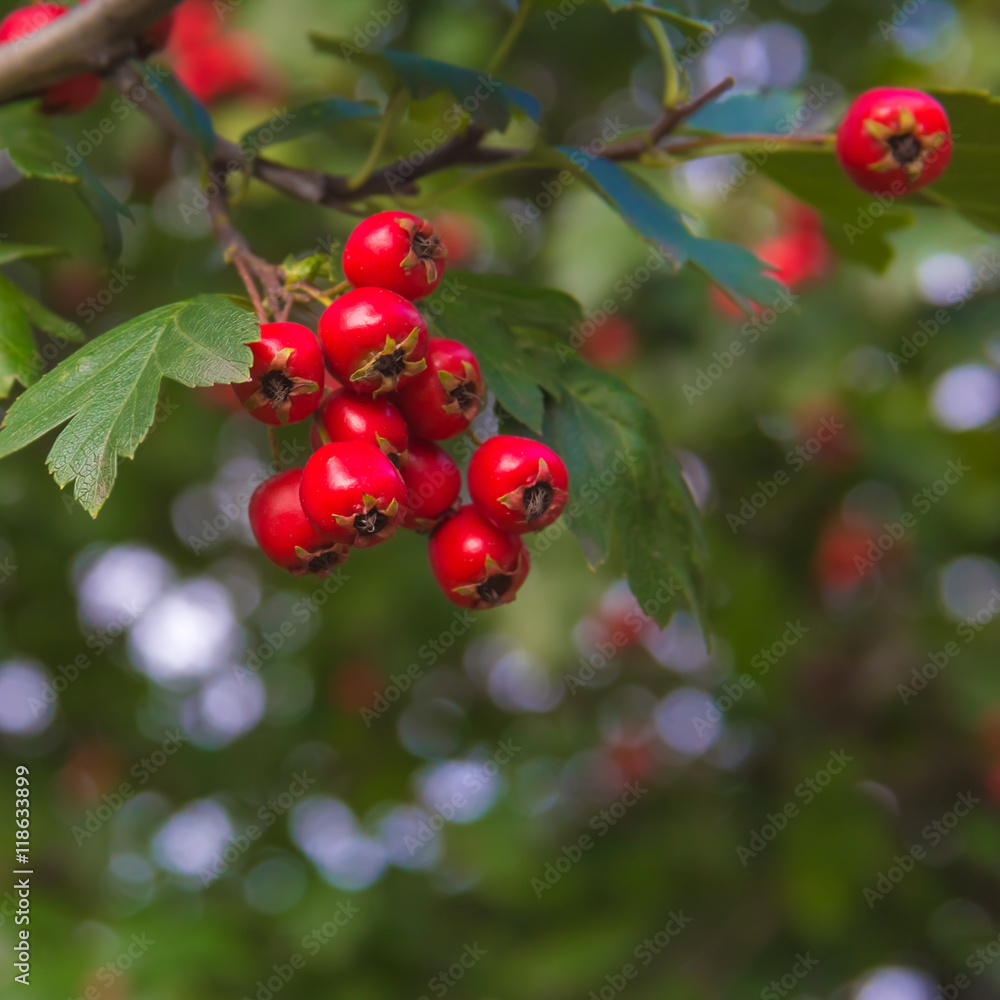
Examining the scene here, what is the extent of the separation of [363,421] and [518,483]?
0.16 meters

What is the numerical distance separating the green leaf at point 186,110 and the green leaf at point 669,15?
0.50 meters

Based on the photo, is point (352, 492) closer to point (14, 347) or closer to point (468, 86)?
point (14, 347)

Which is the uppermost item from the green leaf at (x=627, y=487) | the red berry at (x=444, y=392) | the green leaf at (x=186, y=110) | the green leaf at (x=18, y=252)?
the green leaf at (x=186, y=110)

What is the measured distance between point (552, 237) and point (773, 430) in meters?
1.02

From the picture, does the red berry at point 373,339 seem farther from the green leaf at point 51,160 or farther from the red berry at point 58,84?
the red berry at point 58,84

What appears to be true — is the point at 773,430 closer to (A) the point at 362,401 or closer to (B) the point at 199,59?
(B) the point at 199,59

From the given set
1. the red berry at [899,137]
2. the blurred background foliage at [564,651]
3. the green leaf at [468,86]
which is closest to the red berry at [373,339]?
the green leaf at [468,86]

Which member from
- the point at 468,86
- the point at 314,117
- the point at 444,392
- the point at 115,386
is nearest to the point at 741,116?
the point at 468,86

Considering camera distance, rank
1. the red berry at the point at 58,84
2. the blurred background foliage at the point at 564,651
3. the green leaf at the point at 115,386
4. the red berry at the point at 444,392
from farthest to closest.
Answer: the blurred background foliage at the point at 564,651, the red berry at the point at 58,84, the red berry at the point at 444,392, the green leaf at the point at 115,386

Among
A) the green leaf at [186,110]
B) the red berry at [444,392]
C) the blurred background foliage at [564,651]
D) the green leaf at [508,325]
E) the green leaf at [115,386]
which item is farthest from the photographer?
the blurred background foliage at [564,651]

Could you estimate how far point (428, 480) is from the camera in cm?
103

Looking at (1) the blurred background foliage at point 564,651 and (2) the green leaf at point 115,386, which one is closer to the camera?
(2) the green leaf at point 115,386

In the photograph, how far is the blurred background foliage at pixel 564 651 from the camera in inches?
111

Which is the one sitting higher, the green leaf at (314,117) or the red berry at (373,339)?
the green leaf at (314,117)
